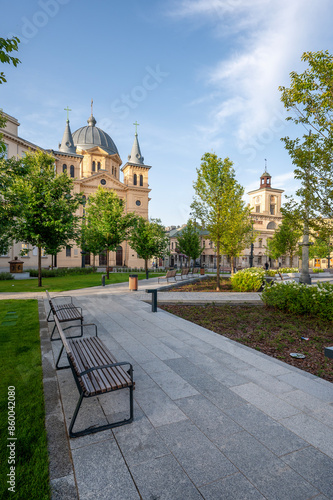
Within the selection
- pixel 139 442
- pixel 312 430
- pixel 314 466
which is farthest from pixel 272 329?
pixel 139 442

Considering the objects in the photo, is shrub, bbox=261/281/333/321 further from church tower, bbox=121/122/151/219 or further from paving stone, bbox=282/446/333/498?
church tower, bbox=121/122/151/219

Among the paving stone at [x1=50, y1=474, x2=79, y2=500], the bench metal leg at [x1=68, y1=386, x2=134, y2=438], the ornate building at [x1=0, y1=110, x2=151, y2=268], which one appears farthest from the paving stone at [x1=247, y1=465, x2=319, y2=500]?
the ornate building at [x1=0, y1=110, x2=151, y2=268]

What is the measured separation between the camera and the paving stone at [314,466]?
7.98 feet

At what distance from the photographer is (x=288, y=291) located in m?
9.97

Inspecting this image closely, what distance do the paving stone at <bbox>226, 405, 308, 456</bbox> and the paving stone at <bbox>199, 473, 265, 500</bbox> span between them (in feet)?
1.98

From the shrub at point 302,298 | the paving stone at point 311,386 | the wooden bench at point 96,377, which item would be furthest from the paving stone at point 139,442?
the shrub at point 302,298

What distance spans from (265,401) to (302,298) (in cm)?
666

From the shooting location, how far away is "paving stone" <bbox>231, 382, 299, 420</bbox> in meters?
3.54

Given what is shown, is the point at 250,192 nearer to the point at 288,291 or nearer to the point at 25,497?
the point at 288,291

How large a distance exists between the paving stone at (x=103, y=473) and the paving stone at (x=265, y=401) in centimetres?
204

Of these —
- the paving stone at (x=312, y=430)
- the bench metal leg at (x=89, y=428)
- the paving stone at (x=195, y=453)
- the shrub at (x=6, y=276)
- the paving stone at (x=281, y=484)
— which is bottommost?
the paving stone at (x=312, y=430)

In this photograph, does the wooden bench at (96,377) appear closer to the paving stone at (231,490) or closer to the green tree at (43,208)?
the paving stone at (231,490)

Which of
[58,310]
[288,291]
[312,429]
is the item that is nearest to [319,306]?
[288,291]

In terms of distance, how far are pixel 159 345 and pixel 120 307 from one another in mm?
4471
